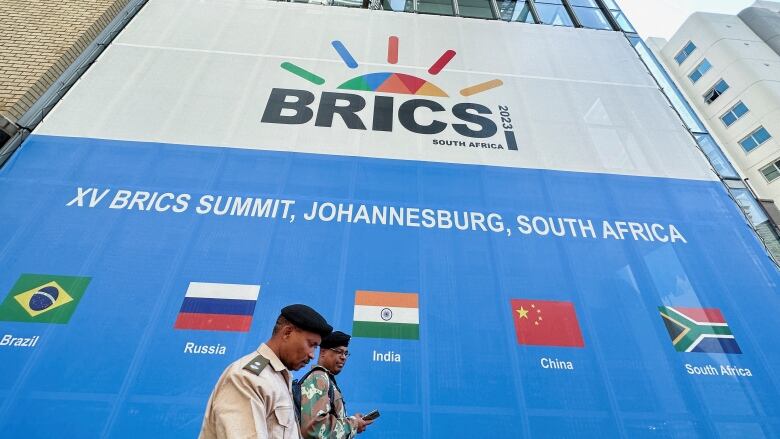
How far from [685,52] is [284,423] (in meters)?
27.2

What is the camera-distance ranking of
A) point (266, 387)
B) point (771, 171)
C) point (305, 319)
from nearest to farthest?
point (266, 387) < point (305, 319) < point (771, 171)

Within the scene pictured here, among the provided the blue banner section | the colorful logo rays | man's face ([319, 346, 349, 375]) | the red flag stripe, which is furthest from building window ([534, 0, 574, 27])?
man's face ([319, 346, 349, 375])

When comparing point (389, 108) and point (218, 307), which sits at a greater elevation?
point (389, 108)

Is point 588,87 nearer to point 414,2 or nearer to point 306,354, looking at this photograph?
point 414,2

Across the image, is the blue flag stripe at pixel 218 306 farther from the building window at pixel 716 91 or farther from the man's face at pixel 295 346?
the building window at pixel 716 91

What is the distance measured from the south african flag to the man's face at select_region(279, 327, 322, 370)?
437 centimetres

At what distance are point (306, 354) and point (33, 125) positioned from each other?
634cm

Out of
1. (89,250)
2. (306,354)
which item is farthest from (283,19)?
(306,354)

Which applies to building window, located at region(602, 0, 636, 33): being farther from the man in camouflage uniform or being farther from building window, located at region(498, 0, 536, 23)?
the man in camouflage uniform

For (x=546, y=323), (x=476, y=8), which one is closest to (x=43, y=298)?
(x=546, y=323)

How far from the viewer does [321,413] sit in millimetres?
1736

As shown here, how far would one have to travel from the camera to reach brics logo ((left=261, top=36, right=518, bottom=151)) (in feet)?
19.8

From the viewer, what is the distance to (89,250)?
448 cm

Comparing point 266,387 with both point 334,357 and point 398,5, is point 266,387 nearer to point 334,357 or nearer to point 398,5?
point 334,357
